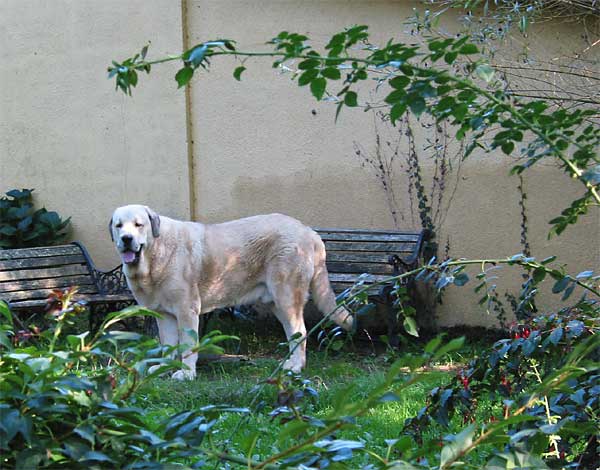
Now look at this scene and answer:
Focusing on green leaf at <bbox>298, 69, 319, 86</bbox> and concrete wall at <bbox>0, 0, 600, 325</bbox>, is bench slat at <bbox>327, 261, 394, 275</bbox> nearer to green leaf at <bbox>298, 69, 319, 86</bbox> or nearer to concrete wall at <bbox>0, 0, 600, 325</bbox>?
concrete wall at <bbox>0, 0, 600, 325</bbox>

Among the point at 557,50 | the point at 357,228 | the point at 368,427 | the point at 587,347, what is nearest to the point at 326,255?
the point at 357,228

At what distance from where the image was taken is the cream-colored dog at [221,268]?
7641 mm

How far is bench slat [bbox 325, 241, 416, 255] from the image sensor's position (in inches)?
348

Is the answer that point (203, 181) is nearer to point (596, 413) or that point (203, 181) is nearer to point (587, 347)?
point (596, 413)

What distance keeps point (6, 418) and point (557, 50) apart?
24.8ft

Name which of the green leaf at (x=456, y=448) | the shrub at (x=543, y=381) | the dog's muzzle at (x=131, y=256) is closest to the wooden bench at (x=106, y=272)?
the dog's muzzle at (x=131, y=256)

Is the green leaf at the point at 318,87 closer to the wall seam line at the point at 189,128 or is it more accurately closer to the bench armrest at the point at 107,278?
the bench armrest at the point at 107,278

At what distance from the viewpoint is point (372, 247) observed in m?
8.98

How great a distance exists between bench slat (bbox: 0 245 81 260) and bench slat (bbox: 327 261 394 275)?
98.0 inches

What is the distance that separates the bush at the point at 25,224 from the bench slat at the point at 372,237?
2.80m

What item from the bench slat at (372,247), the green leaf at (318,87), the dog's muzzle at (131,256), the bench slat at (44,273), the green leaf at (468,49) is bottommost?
the bench slat at (44,273)

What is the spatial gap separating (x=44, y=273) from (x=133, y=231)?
6.64ft

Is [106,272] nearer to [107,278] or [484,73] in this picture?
[107,278]

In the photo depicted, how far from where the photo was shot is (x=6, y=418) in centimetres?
182
